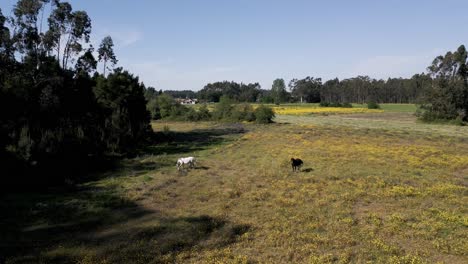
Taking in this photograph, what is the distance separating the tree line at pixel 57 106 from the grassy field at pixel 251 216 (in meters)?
3.81

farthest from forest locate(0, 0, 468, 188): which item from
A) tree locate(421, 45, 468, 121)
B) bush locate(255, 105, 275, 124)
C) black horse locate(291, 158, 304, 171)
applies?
tree locate(421, 45, 468, 121)

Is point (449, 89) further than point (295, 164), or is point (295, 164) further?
point (449, 89)

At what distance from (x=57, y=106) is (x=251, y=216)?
22583 millimetres

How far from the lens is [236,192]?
18828 millimetres

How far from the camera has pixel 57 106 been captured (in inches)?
1216

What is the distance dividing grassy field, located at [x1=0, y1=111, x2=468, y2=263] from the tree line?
3808 millimetres

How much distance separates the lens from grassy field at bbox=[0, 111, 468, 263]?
11609 mm

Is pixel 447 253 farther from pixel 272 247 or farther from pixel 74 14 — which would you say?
pixel 74 14

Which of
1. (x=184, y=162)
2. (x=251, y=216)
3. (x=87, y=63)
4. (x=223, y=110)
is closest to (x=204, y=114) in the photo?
(x=223, y=110)

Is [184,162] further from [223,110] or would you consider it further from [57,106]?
[223,110]

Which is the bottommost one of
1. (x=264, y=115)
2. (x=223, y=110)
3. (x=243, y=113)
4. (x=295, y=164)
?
(x=295, y=164)

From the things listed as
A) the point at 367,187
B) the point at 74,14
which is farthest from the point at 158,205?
the point at 74,14

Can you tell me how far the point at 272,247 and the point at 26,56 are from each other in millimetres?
30475

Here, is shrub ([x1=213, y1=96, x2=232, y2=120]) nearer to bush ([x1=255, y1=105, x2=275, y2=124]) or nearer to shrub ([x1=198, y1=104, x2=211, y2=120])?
shrub ([x1=198, y1=104, x2=211, y2=120])
